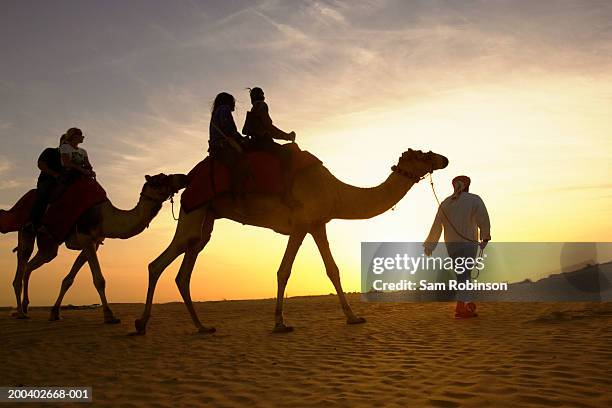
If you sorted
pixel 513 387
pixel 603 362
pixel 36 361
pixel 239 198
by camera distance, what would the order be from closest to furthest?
pixel 513 387 → pixel 603 362 → pixel 36 361 → pixel 239 198

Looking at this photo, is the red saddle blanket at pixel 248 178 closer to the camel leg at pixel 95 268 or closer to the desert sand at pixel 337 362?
the desert sand at pixel 337 362

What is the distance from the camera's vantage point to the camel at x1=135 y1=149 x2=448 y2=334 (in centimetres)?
976

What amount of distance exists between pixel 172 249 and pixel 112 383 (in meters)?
3.63

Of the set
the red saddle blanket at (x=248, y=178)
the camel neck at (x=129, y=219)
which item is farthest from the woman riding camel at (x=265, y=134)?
the camel neck at (x=129, y=219)

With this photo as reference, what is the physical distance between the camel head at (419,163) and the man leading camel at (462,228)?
133cm

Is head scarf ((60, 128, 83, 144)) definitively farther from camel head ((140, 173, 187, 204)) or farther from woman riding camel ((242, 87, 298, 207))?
woman riding camel ((242, 87, 298, 207))

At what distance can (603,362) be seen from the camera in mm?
6340

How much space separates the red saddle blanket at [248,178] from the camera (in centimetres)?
961

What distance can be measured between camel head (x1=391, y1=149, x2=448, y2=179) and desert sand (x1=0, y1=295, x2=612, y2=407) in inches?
101

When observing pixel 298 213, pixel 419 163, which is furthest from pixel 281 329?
pixel 419 163

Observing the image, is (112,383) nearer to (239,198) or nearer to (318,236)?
(239,198)

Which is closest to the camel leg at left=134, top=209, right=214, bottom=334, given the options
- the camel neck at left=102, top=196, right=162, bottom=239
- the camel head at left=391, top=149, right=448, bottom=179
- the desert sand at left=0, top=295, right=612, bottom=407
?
the desert sand at left=0, top=295, right=612, bottom=407

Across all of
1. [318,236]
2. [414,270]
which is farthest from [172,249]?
[414,270]

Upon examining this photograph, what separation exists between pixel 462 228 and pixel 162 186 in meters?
5.59
